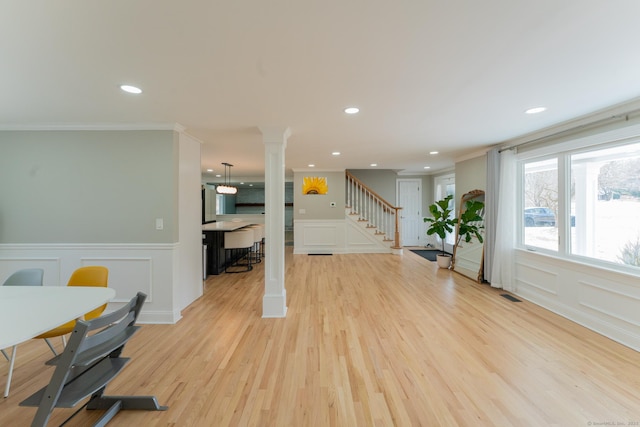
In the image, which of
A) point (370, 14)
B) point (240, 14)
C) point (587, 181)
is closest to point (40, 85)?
point (240, 14)

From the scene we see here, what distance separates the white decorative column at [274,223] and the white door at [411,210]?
6.17m

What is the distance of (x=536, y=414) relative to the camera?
68.2 inches

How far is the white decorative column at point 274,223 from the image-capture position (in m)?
3.31

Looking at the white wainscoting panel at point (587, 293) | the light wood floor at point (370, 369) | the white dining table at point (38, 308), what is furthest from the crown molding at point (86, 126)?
the white wainscoting panel at point (587, 293)

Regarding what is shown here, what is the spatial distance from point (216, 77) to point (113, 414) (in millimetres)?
2518

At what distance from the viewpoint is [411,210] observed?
28.3 feet

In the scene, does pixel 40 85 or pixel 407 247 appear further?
pixel 407 247

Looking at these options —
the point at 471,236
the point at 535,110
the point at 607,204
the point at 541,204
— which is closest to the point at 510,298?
the point at 541,204

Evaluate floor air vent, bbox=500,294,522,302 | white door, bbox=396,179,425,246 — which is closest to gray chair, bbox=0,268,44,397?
floor air vent, bbox=500,294,522,302

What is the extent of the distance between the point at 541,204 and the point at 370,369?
3.62m

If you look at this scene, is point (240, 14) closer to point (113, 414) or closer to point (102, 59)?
point (102, 59)

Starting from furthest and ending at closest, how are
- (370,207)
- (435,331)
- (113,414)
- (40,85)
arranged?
(370,207)
(435,331)
(40,85)
(113,414)

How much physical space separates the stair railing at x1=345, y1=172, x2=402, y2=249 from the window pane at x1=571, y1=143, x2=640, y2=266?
15.1 ft

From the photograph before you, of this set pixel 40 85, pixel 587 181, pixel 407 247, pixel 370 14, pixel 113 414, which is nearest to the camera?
pixel 370 14
